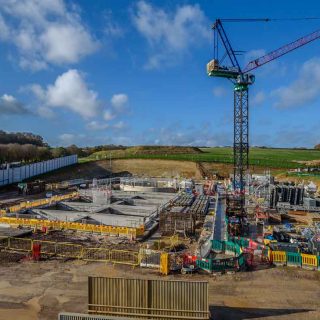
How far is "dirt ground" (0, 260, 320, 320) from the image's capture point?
16203 millimetres

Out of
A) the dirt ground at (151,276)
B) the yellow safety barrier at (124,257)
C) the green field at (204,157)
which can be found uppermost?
the green field at (204,157)

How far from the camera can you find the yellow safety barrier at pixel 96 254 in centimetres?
2359

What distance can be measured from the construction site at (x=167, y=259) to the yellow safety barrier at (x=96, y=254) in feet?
0.23

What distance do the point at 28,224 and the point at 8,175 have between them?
1338 inches

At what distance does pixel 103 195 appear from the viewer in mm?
45344

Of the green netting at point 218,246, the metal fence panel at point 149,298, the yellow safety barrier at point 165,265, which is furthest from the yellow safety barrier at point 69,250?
the metal fence panel at point 149,298

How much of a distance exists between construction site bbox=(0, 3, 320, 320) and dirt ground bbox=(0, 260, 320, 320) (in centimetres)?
5

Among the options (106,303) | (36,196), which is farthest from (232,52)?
(106,303)

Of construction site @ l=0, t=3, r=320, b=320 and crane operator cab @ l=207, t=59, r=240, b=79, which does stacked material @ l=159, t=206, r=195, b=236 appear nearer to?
construction site @ l=0, t=3, r=320, b=320

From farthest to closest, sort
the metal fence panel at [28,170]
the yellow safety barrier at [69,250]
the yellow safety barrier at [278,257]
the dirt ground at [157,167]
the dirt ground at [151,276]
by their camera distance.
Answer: the dirt ground at [157,167], the metal fence panel at [28,170], the yellow safety barrier at [69,250], the yellow safety barrier at [278,257], the dirt ground at [151,276]

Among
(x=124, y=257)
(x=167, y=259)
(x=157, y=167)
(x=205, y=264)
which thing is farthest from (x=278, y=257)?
(x=157, y=167)

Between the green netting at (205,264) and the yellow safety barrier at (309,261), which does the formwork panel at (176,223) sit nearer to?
the green netting at (205,264)

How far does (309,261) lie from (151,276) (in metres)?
9.00

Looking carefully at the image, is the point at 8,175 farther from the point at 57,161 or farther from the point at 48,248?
the point at 48,248
